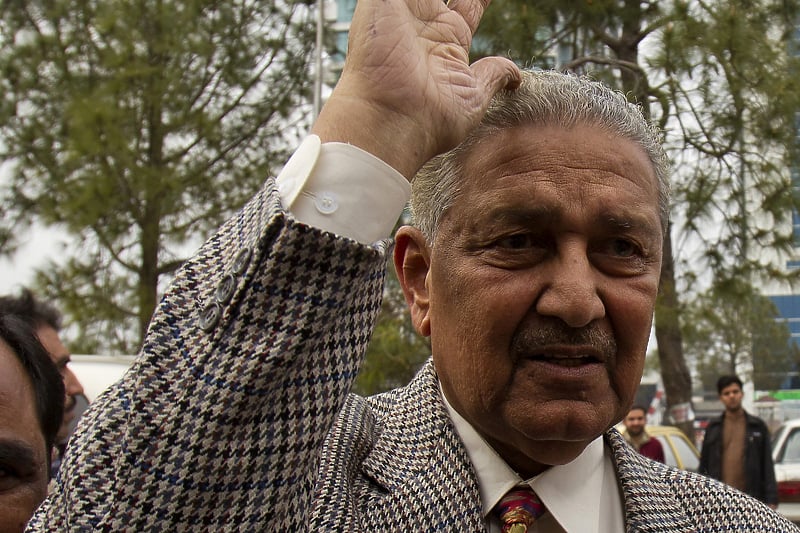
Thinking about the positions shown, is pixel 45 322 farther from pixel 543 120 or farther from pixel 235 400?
pixel 235 400

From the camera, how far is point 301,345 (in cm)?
113

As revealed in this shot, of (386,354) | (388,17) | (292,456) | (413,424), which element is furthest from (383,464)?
(386,354)

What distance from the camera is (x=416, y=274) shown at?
174 centimetres

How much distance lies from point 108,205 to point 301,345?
9.73m

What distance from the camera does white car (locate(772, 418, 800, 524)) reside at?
9.31 m

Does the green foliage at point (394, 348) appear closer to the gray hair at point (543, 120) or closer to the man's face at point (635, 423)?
the man's face at point (635, 423)

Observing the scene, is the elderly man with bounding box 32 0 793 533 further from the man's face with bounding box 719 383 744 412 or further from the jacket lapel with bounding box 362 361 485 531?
the man's face with bounding box 719 383 744 412

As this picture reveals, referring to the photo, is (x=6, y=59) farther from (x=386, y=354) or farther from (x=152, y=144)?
(x=386, y=354)

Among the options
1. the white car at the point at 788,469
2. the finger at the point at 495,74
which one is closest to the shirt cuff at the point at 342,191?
the finger at the point at 495,74

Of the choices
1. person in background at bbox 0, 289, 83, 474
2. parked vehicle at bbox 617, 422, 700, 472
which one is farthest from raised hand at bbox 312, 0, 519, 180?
parked vehicle at bbox 617, 422, 700, 472

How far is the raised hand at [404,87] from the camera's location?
1215 mm

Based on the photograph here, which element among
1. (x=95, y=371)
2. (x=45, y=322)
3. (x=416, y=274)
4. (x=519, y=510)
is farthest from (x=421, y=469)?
(x=95, y=371)

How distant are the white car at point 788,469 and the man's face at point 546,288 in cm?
789

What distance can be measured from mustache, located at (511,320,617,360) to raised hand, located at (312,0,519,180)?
13.6 inches
